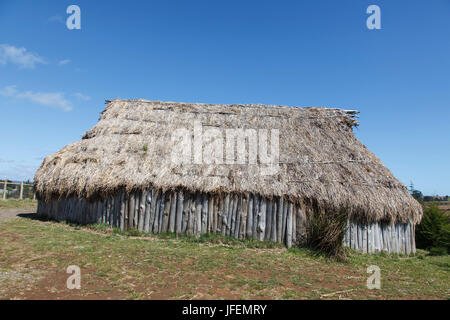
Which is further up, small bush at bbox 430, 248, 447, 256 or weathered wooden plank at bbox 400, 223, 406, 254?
weathered wooden plank at bbox 400, 223, 406, 254

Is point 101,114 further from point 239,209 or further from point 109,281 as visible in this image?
point 109,281

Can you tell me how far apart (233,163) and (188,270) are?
4.43 metres

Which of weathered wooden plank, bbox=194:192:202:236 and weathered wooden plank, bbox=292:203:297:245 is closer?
weathered wooden plank, bbox=292:203:297:245

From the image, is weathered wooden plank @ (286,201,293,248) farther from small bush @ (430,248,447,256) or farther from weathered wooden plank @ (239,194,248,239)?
small bush @ (430,248,447,256)

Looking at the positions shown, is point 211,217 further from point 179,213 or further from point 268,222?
point 268,222

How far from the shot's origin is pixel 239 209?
8836 mm

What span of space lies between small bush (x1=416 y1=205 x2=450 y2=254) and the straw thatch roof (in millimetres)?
2340

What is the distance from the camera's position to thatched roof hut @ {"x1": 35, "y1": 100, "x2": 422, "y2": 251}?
29.1 feet

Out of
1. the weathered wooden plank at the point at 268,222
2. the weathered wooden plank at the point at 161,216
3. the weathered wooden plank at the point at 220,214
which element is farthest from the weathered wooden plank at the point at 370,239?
the weathered wooden plank at the point at 161,216

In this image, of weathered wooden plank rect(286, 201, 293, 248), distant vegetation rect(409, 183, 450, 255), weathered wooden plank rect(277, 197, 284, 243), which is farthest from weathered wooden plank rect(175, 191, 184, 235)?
distant vegetation rect(409, 183, 450, 255)

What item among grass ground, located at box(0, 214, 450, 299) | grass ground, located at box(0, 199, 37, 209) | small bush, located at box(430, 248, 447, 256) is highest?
grass ground, located at box(0, 199, 37, 209)

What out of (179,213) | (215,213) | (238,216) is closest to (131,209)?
(179,213)

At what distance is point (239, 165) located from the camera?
9.62 m

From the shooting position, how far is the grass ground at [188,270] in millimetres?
4914
